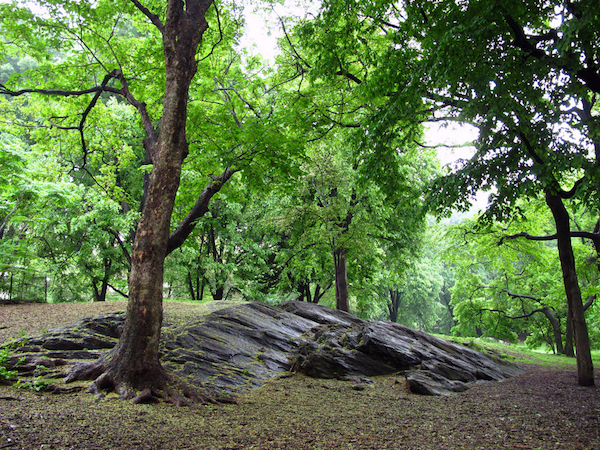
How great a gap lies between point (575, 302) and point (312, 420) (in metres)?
7.20

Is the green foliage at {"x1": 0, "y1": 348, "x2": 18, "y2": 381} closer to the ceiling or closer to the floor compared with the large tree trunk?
closer to the floor

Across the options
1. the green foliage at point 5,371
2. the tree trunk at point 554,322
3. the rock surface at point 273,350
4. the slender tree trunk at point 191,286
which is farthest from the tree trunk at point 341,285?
the green foliage at point 5,371

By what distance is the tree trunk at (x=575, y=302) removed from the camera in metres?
8.30

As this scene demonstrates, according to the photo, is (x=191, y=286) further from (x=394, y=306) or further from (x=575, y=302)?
(x=394, y=306)

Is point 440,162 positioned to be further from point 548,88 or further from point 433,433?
point 433,433

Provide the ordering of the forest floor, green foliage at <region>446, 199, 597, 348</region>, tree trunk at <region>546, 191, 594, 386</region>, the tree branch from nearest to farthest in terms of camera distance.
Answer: the forest floor, the tree branch, tree trunk at <region>546, 191, 594, 386</region>, green foliage at <region>446, 199, 597, 348</region>

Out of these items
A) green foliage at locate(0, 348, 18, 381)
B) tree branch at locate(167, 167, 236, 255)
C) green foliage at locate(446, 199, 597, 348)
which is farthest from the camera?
green foliage at locate(446, 199, 597, 348)

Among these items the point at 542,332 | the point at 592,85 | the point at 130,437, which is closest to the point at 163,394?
the point at 130,437

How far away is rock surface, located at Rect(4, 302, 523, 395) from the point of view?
686cm

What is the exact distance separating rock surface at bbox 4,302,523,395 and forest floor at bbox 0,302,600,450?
871mm

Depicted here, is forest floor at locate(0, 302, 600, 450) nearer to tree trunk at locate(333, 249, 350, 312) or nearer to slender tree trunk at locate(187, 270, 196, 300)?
tree trunk at locate(333, 249, 350, 312)

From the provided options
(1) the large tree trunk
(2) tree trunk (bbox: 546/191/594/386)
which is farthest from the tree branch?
(2) tree trunk (bbox: 546/191/594/386)

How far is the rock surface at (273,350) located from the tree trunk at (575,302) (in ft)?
7.82

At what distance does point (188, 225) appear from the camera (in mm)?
6992
